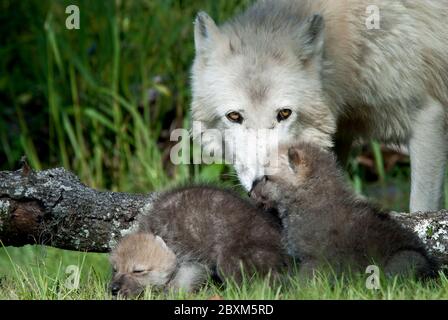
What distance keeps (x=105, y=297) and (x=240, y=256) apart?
2.53 ft

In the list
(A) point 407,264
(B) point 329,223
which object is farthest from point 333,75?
(A) point 407,264

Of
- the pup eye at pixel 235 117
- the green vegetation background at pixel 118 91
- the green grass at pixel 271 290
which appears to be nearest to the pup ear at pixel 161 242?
the green grass at pixel 271 290

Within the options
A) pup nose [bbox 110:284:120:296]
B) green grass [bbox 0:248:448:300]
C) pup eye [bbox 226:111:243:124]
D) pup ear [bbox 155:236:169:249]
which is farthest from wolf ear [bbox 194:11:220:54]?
pup nose [bbox 110:284:120:296]

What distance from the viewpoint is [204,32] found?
659 cm

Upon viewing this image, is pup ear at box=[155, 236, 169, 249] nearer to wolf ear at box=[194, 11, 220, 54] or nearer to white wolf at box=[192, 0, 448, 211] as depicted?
white wolf at box=[192, 0, 448, 211]

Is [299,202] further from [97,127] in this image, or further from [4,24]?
[4,24]

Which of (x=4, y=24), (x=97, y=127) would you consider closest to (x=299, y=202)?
(x=97, y=127)

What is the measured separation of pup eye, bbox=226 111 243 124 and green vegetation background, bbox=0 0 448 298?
11.6 feet

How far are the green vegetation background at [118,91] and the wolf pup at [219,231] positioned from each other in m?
4.34

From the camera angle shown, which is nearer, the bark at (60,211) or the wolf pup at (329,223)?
the wolf pup at (329,223)

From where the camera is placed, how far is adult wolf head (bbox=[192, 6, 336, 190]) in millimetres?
6078

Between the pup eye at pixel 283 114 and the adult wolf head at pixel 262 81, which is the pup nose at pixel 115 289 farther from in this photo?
the pup eye at pixel 283 114

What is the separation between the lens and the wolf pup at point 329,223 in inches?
195

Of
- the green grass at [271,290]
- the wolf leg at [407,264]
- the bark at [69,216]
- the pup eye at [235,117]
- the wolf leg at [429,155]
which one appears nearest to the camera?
the green grass at [271,290]
